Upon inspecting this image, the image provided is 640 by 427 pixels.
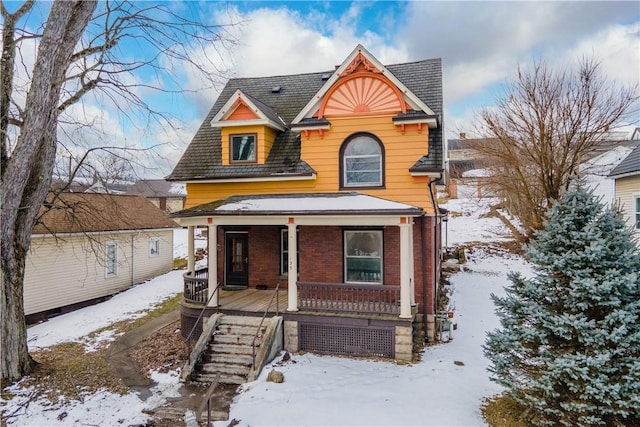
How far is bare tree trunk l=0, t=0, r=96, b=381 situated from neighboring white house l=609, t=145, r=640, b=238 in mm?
20438

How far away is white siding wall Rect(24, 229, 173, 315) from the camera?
15.5 m

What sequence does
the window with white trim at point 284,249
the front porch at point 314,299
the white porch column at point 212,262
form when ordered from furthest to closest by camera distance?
the window with white trim at point 284,249
the white porch column at point 212,262
the front porch at point 314,299

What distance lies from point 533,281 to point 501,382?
190cm

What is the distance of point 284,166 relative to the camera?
1304 cm

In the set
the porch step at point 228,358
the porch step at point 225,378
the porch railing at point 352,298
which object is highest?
the porch railing at point 352,298

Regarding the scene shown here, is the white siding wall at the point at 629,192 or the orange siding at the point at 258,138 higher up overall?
the orange siding at the point at 258,138

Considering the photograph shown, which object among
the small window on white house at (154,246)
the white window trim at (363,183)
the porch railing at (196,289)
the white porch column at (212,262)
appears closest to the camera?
the white porch column at (212,262)

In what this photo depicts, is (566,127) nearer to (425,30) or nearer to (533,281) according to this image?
(425,30)

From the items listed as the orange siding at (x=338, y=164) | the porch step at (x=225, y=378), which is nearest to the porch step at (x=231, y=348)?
the porch step at (x=225, y=378)

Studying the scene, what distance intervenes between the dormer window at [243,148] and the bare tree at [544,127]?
16.7 meters

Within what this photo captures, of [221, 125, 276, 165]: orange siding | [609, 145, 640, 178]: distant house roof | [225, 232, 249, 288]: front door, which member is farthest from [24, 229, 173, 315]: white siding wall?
[609, 145, 640, 178]: distant house roof

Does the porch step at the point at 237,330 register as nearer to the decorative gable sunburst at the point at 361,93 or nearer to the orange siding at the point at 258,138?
the orange siding at the point at 258,138

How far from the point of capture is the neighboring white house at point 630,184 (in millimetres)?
16688

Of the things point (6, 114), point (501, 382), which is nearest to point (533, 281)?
point (501, 382)
